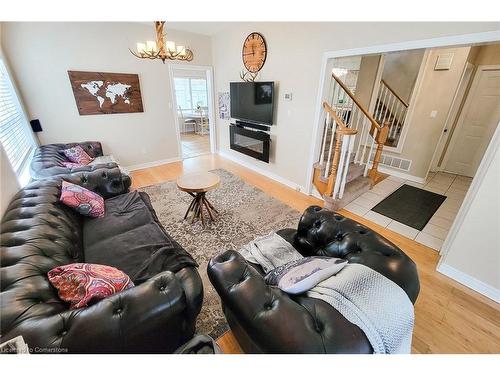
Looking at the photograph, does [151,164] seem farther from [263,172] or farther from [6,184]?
[6,184]

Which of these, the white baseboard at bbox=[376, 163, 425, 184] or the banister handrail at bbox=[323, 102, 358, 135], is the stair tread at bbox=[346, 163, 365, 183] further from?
the white baseboard at bbox=[376, 163, 425, 184]

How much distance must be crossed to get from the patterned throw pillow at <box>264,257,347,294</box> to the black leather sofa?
1.40ft

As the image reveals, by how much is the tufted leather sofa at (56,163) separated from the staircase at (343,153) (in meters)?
2.63

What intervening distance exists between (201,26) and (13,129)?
3237mm

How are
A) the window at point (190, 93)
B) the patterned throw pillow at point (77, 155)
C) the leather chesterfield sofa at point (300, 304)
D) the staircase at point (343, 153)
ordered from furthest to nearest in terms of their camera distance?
the window at point (190, 93), the patterned throw pillow at point (77, 155), the staircase at point (343, 153), the leather chesterfield sofa at point (300, 304)

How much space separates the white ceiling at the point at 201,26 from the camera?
142 inches

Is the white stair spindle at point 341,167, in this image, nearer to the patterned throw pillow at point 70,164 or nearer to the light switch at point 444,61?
the light switch at point 444,61

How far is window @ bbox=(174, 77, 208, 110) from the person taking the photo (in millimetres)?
7809

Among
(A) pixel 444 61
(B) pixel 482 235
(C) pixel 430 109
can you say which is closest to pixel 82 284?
(B) pixel 482 235

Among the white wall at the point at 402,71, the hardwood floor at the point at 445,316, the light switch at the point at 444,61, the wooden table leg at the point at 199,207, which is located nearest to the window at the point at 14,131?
the wooden table leg at the point at 199,207
